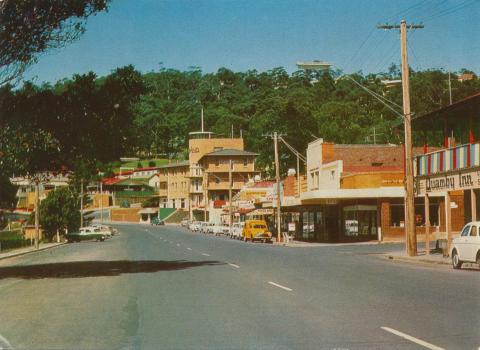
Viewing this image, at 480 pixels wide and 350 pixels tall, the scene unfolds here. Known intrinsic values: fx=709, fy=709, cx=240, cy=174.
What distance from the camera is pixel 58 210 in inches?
2763

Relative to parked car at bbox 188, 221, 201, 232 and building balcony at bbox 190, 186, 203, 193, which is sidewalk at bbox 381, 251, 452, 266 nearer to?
parked car at bbox 188, 221, 201, 232

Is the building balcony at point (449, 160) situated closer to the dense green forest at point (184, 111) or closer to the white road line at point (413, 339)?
the dense green forest at point (184, 111)

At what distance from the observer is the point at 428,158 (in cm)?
3528

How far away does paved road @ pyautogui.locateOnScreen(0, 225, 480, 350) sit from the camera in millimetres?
9688

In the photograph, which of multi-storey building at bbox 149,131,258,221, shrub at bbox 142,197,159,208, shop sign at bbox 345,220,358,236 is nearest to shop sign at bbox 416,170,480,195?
shop sign at bbox 345,220,358,236

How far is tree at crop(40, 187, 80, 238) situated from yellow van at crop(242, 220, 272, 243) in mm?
18986

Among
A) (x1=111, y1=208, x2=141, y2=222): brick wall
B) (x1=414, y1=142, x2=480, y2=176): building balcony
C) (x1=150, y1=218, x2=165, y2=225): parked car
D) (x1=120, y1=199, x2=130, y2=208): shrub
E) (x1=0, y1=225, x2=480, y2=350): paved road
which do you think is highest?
(x1=120, y1=199, x2=130, y2=208): shrub

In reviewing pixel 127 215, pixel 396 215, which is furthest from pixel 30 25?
pixel 127 215

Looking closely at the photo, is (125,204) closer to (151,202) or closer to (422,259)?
(151,202)

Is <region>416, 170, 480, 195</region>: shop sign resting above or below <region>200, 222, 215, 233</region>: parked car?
above

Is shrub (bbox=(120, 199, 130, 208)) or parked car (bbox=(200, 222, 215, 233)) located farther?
shrub (bbox=(120, 199, 130, 208))

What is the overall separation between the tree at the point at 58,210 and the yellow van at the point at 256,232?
19.0m

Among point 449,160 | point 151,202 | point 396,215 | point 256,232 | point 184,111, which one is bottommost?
point 256,232

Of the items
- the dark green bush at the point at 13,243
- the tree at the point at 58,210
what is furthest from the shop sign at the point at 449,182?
the tree at the point at 58,210
